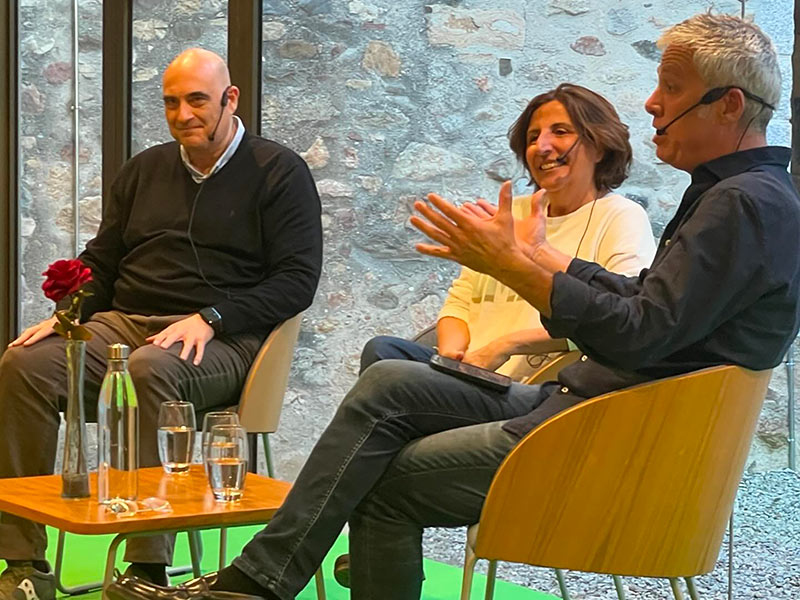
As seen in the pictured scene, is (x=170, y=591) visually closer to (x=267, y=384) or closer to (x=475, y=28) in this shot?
(x=267, y=384)

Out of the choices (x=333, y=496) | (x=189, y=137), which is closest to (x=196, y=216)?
(x=189, y=137)

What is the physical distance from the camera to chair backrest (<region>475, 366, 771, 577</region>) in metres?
2.06

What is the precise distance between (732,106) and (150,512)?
Result: 1338 millimetres

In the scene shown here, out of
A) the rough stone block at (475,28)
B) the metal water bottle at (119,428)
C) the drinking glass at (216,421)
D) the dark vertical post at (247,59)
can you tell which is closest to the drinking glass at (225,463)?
the drinking glass at (216,421)

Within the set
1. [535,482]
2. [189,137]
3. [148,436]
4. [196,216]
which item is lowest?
[148,436]

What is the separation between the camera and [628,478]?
2.08 metres

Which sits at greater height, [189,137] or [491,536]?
[189,137]

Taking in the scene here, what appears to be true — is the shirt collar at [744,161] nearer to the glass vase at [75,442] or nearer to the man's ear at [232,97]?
the glass vase at [75,442]

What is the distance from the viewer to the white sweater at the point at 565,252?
2865 millimetres

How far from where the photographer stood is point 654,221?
325 centimetres

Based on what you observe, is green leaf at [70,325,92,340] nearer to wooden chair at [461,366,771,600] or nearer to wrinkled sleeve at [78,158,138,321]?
wooden chair at [461,366,771,600]

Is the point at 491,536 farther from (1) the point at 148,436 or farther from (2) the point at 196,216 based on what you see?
(2) the point at 196,216

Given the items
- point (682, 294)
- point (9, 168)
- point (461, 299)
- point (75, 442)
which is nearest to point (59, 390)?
point (75, 442)

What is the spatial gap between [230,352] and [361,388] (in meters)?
1.18
